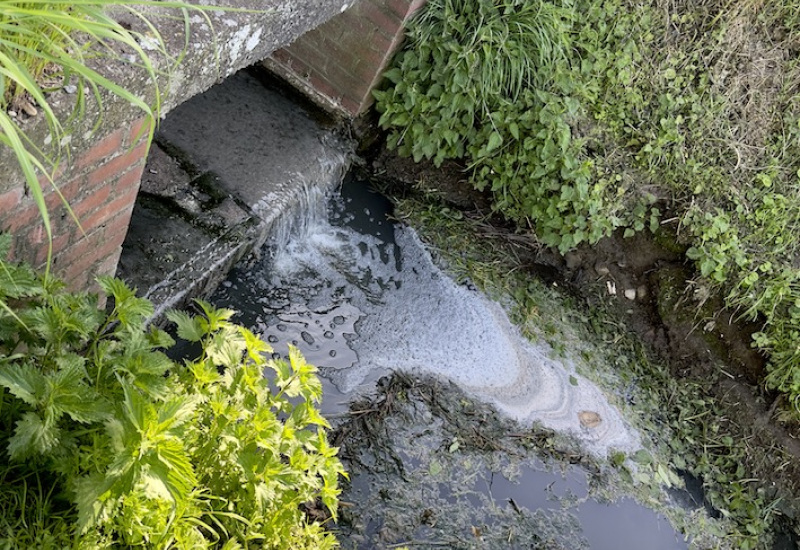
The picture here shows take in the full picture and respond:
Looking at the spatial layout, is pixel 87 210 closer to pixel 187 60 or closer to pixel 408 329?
pixel 187 60

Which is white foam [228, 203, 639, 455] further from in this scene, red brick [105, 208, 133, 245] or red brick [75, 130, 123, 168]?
red brick [75, 130, 123, 168]

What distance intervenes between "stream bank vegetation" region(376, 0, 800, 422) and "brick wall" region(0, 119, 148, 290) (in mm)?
2256

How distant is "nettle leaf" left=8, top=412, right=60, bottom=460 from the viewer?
5.24 feet

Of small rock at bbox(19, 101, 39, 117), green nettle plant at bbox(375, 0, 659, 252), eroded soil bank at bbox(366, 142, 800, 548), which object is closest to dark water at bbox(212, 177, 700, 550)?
eroded soil bank at bbox(366, 142, 800, 548)

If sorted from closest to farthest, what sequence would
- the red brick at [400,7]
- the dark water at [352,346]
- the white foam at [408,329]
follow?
the dark water at [352,346]
the white foam at [408,329]
the red brick at [400,7]

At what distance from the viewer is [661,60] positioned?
458 centimetres

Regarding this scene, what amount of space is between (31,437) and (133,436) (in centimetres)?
21

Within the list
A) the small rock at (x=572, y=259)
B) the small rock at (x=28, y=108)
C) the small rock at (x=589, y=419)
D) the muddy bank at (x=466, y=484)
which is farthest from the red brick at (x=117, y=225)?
the small rock at (x=572, y=259)

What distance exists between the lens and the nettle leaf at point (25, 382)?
5.24 feet

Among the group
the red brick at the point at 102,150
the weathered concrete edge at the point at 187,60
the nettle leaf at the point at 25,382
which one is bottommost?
the nettle leaf at the point at 25,382

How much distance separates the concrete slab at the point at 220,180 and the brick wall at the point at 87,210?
550mm

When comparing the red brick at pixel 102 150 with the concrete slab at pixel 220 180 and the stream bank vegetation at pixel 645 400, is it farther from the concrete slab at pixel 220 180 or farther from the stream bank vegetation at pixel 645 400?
the stream bank vegetation at pixel 645 400

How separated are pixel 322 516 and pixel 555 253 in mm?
2447

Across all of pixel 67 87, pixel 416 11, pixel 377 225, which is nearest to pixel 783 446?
pixel 377 225
